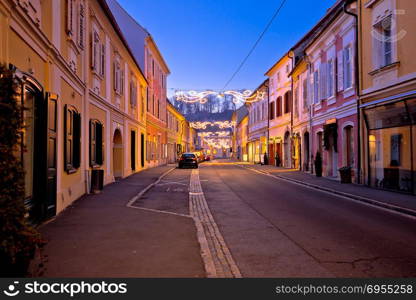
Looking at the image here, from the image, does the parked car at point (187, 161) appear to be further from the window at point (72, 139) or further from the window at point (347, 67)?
the window at point (72, 139)

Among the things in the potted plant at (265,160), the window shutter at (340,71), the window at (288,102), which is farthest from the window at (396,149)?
the potted plant at (265,160)

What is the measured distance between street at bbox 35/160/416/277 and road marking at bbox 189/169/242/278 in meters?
0.01

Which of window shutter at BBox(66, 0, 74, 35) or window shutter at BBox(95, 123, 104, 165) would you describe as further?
window shutter at BBox(95, 123, 104, 165)

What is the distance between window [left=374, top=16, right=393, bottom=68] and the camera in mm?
13438

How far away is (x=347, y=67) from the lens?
17.3m

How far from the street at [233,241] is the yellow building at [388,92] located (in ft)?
11.1

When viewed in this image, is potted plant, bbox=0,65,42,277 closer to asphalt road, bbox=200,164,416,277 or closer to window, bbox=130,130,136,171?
asphalt road, bbox=200,164,416,277

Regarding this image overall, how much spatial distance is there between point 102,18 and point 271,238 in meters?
12.4

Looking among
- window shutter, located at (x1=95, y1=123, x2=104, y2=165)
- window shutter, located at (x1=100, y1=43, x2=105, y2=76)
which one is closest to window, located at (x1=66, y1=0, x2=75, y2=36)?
window shutter, located at (x1=100, y1=43, x2=105, y2=76)

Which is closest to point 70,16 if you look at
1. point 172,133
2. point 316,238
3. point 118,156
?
point 316,238

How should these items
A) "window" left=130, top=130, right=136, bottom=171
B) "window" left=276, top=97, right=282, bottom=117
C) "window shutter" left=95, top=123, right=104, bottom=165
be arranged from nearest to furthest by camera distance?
"window shutter" left=95, top=123, right=104, bottom=165
"window" left=130, top=130, right=136, bottom=171
"window" left=276, top=97, right=282, bottom=117

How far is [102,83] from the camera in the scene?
15539 mm

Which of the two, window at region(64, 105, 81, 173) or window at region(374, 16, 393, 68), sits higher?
window at region(374, 16, 393, 68)

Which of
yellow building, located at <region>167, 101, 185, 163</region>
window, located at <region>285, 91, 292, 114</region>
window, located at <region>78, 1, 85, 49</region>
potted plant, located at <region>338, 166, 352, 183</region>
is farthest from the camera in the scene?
yellow building, located at <region>167, 101, 185, 163</region>
